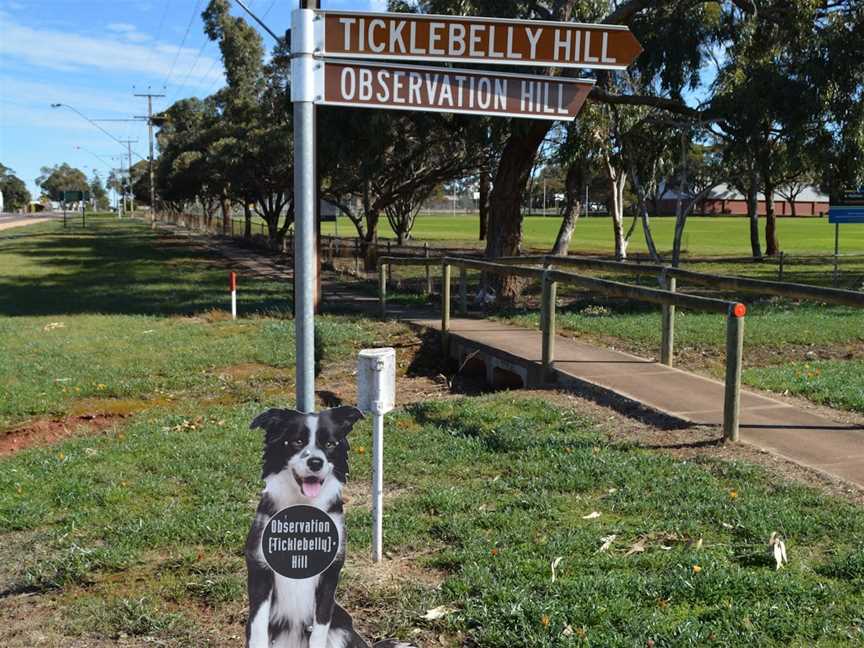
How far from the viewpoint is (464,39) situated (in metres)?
4.12

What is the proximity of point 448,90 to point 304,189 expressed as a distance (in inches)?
33.1

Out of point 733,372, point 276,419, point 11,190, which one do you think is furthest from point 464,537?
point 11,190

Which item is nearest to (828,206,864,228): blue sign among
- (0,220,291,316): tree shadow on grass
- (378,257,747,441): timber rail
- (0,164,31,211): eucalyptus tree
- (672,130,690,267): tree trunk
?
(672,130,690,267): tree trunk

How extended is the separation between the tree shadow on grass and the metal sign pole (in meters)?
12.8

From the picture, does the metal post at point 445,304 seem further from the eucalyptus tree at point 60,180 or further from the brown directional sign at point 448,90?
the eucalyptus tree at point 60,180

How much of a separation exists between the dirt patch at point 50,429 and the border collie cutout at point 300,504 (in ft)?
16.6

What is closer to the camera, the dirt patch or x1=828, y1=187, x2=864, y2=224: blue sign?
the dirt patch

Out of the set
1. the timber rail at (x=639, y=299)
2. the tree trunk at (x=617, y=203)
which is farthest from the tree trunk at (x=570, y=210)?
the timber rail at (x=639, y=299)

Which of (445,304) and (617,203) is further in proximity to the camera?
(617,203)

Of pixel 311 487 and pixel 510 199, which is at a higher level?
pixel 510 199

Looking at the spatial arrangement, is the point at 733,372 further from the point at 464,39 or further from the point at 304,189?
the point at 304,189

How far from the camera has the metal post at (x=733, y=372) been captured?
6512mm

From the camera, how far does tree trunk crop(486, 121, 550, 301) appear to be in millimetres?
16984

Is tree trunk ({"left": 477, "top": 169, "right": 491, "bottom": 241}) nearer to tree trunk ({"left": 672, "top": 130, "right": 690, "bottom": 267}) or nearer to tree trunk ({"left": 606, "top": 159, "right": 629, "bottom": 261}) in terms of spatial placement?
tree trunk ({"left": 606, "top": 159, "right": 629, "bottom": 261})
